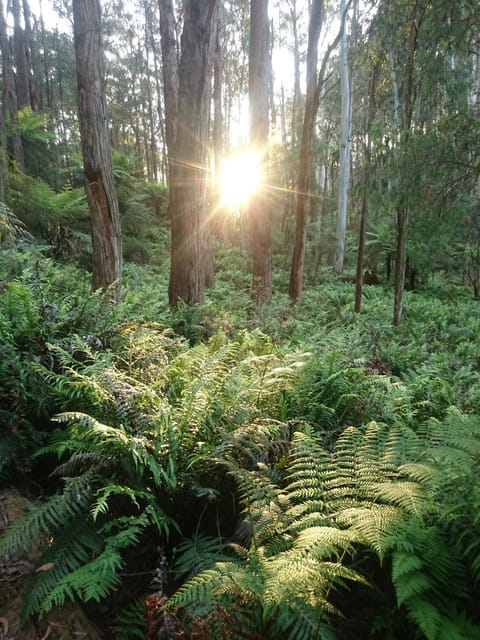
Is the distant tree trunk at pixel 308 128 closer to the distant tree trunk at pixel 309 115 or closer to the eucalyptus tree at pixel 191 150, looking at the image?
the distant tree trunk at pixel 309 115

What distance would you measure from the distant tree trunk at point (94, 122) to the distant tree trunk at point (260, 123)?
422 cm

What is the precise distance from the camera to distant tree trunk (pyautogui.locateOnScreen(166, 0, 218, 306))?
5469 millimetres

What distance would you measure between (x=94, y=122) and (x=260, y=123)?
15.8ft

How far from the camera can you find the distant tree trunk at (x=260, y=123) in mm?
8414

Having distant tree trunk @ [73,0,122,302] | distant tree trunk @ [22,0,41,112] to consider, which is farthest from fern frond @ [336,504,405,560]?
distant tree trunk @ [22,0,41,112]

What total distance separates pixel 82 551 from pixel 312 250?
16.1m

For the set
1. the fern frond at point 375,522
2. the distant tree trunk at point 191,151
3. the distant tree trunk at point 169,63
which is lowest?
the fern frond at point 375,522

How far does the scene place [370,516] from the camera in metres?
1.66

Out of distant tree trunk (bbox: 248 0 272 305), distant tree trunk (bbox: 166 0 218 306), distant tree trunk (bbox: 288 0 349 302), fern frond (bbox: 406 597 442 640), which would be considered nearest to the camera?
fern frond (bbox: 406 597 442 640)

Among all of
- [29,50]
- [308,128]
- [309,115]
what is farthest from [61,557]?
[29,50]

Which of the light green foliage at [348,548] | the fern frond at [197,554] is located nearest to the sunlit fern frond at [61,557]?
the fern frond at [197,554]

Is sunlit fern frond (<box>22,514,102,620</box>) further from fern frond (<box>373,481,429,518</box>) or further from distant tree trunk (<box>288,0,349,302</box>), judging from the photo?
distant tree trunk (<box>288,0,349,302</box>)

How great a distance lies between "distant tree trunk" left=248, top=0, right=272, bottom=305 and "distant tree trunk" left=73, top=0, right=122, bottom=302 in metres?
4.22

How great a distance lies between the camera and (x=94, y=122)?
4.80 meters
